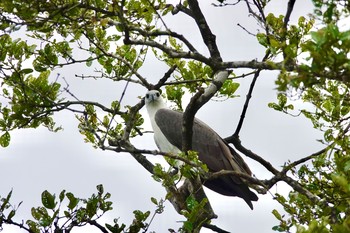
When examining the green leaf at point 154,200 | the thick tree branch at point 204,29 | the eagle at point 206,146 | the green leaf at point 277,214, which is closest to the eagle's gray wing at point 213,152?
the eagle at point 206,146

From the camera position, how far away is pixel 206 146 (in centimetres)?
963

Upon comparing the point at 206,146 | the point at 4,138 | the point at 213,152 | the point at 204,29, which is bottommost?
the point at 4,138

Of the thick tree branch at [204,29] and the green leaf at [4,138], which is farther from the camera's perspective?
the green leaf at [4,138]

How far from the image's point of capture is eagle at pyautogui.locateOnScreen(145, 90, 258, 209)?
875 centimetres

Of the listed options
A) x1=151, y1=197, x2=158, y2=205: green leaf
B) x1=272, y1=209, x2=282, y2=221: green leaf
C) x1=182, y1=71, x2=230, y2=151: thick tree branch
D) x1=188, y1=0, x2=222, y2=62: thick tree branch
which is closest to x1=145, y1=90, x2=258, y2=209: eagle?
x1=182, y1=71, x2=230, y2=151: thick tree branch

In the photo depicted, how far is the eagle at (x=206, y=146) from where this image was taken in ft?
28.7

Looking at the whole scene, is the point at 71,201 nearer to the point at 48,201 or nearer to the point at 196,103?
the point at 48,201

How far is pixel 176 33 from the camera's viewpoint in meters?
6.59

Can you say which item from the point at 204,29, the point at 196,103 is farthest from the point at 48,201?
the point at 204,29

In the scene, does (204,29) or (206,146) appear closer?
(204,29)

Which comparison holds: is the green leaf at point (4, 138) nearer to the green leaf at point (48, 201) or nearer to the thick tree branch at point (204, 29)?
the green leaf at point (48, 201)

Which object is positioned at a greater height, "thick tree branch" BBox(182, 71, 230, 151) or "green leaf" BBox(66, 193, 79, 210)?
"thick tree branch" BBox(182, 71, 230, 151)

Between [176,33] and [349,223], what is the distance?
3138 mm

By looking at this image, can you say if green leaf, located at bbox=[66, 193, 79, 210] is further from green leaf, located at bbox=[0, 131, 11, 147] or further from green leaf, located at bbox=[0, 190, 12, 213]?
green leaf, located at bbox=[0, 131, 11, 147]
